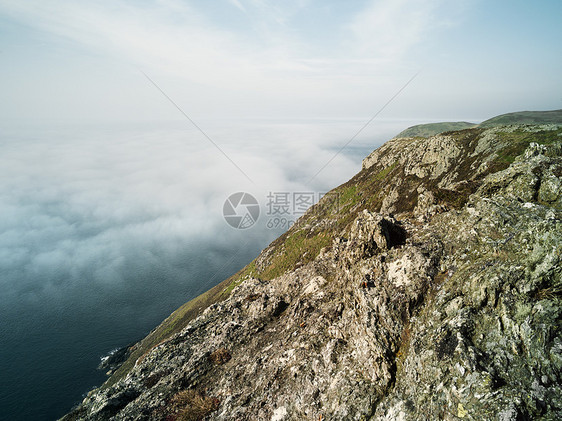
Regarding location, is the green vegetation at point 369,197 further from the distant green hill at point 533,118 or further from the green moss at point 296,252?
the distant green hill at point 533,118

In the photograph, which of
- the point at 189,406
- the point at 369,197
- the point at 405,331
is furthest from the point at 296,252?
the point at 405,331

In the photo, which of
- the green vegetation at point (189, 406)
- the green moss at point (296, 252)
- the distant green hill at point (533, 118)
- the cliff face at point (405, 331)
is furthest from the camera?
the distant green hill at point (533, 118)

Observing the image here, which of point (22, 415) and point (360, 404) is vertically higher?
point (360, 404)

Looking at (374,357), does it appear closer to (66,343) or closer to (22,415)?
(22,415)

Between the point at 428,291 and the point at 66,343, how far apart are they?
760 ft

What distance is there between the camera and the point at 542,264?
35.9 feet

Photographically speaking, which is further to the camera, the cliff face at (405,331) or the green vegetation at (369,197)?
the green vegetation at (369,197)

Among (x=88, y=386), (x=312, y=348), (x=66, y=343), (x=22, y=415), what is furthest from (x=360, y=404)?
(x=66, y=343)

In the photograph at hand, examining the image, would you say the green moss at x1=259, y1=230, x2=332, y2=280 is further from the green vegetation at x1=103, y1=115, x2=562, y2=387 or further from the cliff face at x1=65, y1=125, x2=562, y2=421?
the cliff face at x1=65, y1=125, x2=562, y2=421

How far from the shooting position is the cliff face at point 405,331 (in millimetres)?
9867

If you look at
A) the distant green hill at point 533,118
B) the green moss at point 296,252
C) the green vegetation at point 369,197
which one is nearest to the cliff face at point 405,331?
the green vegetation at point 369,197

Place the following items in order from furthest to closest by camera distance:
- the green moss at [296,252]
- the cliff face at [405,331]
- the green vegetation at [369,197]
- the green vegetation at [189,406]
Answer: the green moss at [296,252] < the green vegetation at [369,197] < the green vegetation at [189,406] < the cliff face at [405,331]

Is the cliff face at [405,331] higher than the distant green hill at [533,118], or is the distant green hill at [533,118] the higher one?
the distant green hill at [533,118]

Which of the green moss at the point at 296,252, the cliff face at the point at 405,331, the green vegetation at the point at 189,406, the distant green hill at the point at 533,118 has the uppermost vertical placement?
the distant green hill at the point at 533,118
